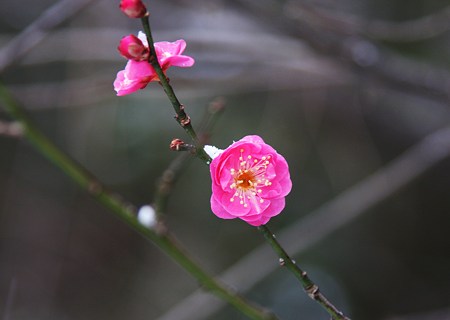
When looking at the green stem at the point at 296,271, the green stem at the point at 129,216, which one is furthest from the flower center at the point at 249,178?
the green stem at the point at 129,216

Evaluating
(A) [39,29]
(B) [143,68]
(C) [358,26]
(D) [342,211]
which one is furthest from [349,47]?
(B) [143,68]

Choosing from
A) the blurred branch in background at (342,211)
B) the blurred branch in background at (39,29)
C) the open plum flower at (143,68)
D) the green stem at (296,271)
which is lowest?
the green stem at (296,271)

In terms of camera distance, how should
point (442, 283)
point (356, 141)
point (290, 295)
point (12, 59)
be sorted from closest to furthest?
1. point (12, 59)
2. point (356, 141)
3. point (442, 283)
4. point (290, 295)

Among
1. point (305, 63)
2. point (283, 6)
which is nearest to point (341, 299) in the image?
point (305, 63)

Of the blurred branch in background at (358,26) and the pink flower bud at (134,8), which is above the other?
the blurred branch in background at (358,26)

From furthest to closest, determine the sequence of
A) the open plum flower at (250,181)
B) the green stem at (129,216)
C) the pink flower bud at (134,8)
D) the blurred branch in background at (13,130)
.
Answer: the blurred branch in background at (13,130), the green stem at (129,216), the open plum flower at (250,181), the pink flower bud at (134,8)

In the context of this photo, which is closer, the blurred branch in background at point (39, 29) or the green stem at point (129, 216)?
the green stem at point (129, 216)

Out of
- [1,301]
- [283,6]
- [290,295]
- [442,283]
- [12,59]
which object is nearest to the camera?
[12,59]

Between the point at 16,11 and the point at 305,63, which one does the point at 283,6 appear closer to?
the point at 305,63

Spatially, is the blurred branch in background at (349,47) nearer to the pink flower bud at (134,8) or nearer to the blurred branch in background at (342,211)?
the blurred branch in background at (342,211)
